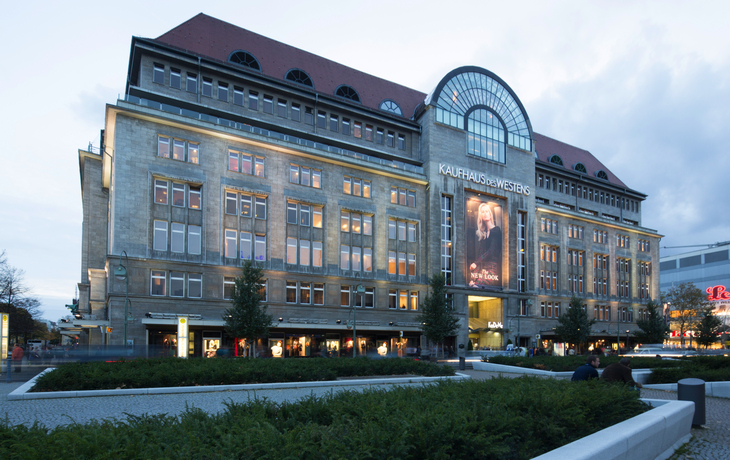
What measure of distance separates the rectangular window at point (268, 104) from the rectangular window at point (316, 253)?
43.5ft

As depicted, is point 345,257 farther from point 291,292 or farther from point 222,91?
point 222,91

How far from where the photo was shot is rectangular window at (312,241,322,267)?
48.2m

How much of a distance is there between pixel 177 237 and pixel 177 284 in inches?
148

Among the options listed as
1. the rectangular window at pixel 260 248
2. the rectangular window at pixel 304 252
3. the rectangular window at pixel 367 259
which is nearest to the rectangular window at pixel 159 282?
the rectangular window at pixel 260 248

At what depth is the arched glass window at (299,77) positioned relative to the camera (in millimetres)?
52062

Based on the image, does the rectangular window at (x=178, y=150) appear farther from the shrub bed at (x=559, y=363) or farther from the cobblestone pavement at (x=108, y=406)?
the shrub bed at (x=559, y=363)

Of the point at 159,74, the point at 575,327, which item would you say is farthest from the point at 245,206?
the point at 575,327

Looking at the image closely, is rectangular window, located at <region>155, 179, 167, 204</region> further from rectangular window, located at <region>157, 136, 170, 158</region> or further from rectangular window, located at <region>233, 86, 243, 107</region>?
rectangular window, located at <region>233, 86, 243, 107</region>

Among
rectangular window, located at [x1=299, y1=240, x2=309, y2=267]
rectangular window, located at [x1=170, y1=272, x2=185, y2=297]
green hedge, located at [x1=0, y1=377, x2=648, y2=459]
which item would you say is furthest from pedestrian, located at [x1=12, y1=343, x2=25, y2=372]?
rectangular window, located at [x1=299, y1=240, x2=309, y2=267]

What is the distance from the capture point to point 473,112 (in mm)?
61781

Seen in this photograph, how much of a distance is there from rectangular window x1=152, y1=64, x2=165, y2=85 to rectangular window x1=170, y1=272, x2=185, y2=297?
1638 cm

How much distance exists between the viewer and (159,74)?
1731 inches

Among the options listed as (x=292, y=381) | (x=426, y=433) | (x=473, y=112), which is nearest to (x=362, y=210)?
(x=473, y=112)

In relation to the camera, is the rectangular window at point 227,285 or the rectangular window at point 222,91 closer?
the rectangular window at point 227,285
